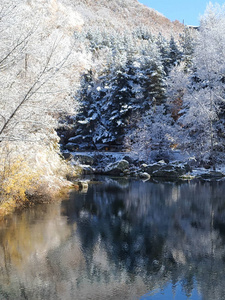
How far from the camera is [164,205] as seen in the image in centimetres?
1268

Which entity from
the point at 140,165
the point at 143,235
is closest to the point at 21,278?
the point at 143,235

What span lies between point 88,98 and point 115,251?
2842 cm

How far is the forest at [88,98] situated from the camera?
6.26 meters

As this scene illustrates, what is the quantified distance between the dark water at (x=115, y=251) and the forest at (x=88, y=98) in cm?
208

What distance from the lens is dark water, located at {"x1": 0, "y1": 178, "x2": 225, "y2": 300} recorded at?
210 inches

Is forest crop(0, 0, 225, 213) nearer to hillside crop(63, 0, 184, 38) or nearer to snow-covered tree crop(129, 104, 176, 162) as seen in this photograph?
snow-covered tree crop(129, 104, 176, 162)

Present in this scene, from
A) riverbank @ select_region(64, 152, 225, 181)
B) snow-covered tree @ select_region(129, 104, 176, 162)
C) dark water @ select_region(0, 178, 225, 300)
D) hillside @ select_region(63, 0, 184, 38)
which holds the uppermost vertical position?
hillside @ select_region(63, 0, 184, 38)

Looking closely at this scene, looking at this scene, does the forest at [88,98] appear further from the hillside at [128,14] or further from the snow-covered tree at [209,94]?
the hillside at [128,14]

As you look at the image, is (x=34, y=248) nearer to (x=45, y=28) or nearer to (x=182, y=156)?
(x=45, y=28)

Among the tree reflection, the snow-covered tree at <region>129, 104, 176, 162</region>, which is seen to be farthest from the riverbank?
the tree reflection

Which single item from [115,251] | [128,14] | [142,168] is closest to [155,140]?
[142,168]

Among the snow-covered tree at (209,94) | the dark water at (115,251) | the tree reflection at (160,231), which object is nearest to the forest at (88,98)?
the snow-covered tree at (209,94)

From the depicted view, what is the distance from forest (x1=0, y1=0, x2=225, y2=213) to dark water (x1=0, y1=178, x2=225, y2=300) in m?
2.08

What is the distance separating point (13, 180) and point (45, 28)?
17.2 ft
